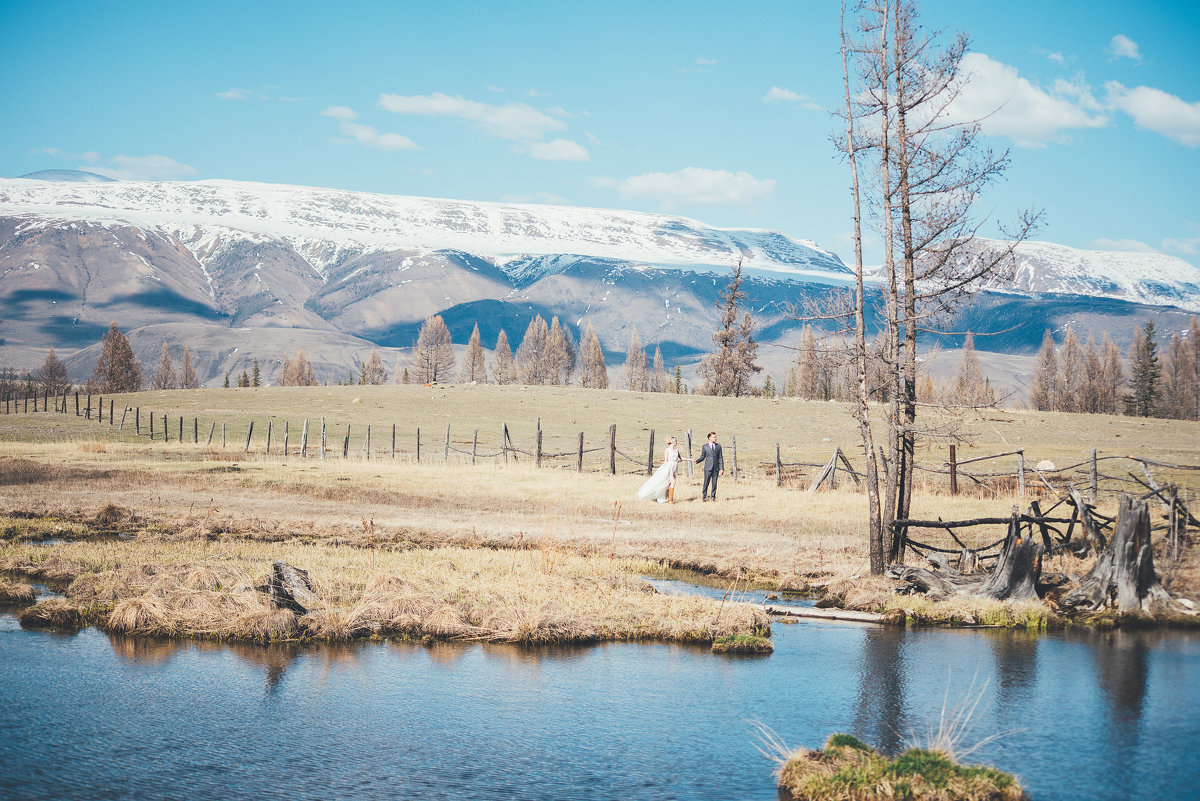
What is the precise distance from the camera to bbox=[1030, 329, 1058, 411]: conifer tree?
152875 millimetres

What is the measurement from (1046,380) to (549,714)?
177 m

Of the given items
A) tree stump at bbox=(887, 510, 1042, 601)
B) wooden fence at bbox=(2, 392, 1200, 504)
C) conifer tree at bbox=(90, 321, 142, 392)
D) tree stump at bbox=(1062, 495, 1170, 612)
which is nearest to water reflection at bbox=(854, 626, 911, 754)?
tree stump at bbox=(887, 510, 1042, 601)

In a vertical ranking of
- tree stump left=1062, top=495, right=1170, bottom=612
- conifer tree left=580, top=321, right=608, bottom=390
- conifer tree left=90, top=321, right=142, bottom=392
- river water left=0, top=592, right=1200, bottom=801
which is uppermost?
conifer tree left=580, top=321, right=608, bottom=390

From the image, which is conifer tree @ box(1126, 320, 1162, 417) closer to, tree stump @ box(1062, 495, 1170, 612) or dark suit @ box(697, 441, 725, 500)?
dark suit @ box(697, 441, 725, 500)

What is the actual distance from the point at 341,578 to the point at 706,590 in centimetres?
700

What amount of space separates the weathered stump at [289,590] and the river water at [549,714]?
97 cm

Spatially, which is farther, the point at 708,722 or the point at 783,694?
the point at 783,694

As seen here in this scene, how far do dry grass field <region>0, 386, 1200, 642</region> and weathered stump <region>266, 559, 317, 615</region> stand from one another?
42cm

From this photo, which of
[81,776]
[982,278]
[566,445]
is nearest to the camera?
[81,776]

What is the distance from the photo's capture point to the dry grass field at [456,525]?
48.4 ft

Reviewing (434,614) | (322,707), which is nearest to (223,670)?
(322,707)

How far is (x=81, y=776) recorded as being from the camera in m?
8.16

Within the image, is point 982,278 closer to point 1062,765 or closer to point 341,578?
point 1062,765

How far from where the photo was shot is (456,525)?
2452 centimetres
